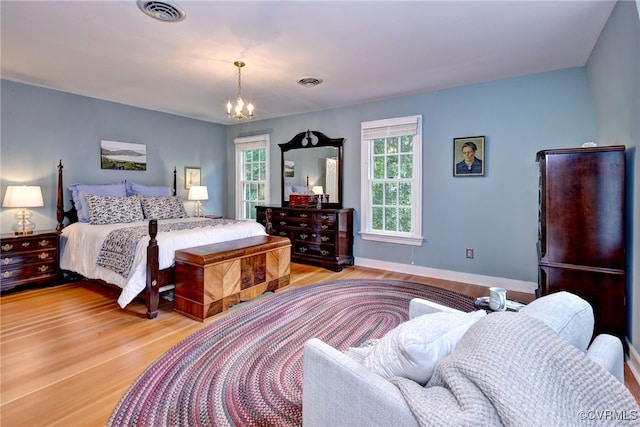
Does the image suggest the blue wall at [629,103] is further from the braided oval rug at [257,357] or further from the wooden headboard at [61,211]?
the wooden headboard at [61,211]

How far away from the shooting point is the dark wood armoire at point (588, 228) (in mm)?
2252

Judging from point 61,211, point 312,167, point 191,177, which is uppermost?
point 312,167

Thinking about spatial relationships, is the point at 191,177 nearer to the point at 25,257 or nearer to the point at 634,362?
the point at 25,257

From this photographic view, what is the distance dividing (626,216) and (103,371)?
3706 millimetres

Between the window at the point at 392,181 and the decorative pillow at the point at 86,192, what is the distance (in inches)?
138

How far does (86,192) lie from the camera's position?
4.24m

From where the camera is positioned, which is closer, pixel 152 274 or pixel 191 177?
pixel 152 274

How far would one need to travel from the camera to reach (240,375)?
6.66 feet

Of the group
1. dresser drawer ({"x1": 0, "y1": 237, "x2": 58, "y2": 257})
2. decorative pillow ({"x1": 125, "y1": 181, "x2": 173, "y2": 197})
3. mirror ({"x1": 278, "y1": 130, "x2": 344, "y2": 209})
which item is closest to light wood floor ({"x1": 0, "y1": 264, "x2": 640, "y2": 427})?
dresser drawer ({"x1": 0, "y1": 237, "x2": 58, "y2": 257})

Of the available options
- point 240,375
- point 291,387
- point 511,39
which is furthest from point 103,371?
point 511,39

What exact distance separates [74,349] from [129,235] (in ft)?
3.71

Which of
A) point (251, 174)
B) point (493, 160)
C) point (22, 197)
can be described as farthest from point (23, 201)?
point (493, 160)

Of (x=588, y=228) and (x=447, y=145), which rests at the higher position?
(x=447, y=145)

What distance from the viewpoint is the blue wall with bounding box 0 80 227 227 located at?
3.88 meters
